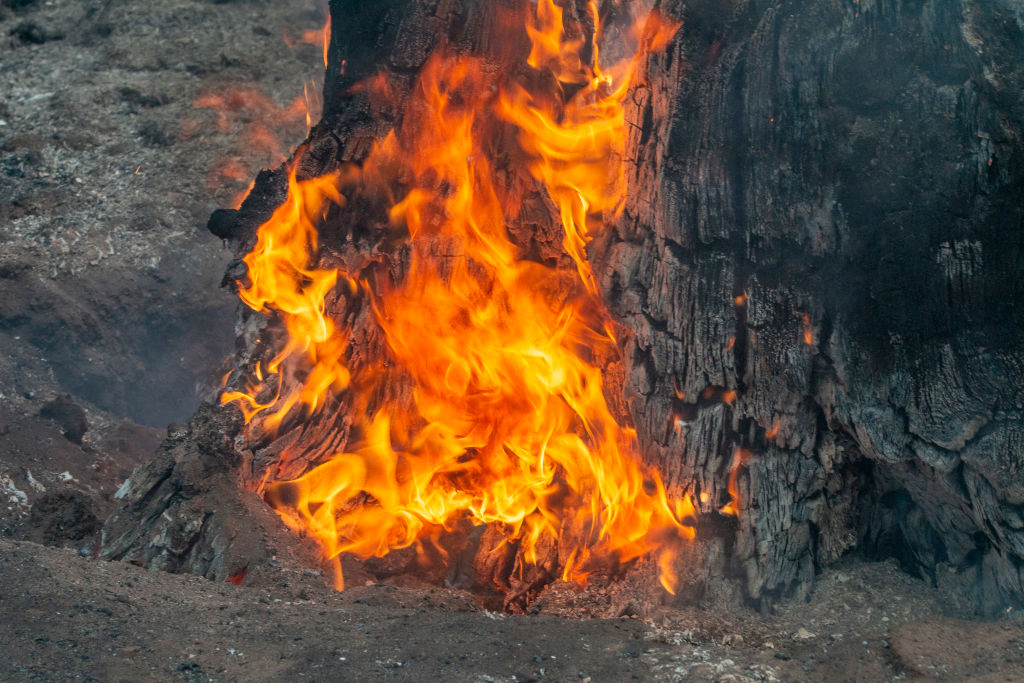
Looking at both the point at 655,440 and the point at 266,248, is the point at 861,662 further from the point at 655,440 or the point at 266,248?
the point at 266,248

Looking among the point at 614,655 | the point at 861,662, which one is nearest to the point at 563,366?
the point at 614,655

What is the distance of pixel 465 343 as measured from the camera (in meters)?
6.32

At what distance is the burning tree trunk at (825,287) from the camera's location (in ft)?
13.8

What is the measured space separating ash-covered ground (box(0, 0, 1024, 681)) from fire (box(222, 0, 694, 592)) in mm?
665

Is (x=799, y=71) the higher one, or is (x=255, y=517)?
(x=799, y=71)

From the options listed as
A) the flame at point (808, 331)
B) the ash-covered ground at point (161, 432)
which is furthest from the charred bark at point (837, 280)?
the ash-covered ground at point (161, 432)

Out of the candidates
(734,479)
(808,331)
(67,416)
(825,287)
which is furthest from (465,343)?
(67,416)

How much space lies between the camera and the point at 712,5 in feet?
15.8

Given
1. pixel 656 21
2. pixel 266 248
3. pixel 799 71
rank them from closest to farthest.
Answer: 1. pixel 799 71
2. pixel 656 21
3. pixel 266 248

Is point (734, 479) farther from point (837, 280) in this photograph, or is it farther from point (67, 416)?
point (67, 416)

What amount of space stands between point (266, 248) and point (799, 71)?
3679 mm

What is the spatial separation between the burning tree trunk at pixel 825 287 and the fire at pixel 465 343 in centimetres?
30

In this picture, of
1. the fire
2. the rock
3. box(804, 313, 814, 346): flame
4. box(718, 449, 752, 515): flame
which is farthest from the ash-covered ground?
box(804, 313, 814, 346): flame

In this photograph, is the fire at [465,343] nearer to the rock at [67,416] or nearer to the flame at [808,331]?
the flame at [808,331]
